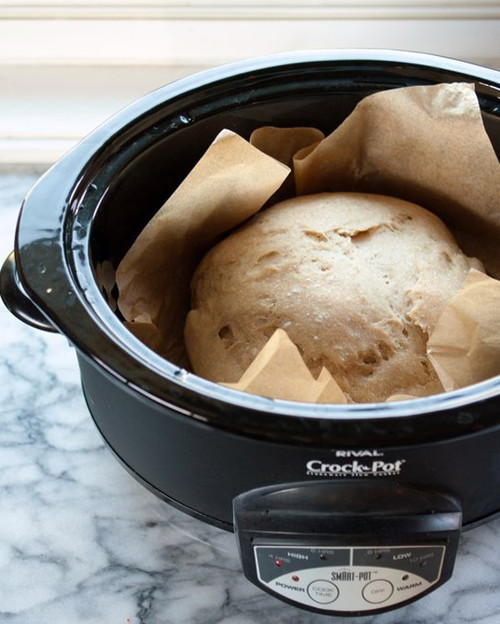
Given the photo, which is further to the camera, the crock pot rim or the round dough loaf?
the round dough loaf

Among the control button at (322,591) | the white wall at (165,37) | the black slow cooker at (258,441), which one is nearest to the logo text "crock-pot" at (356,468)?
the black slow cooker at (258,441)

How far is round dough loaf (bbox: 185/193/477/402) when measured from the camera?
737mm

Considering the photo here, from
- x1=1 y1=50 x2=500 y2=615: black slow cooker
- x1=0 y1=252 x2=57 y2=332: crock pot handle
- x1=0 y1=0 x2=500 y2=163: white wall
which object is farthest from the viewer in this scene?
x1=0 y1=0 x2=500 y2=163: white wall

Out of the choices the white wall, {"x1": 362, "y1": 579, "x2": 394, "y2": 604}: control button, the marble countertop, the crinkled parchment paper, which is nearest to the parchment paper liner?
the crinkled parchment paper

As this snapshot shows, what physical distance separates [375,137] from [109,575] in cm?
47

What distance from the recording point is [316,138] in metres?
0.90

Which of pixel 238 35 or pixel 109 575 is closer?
pixel 109 575

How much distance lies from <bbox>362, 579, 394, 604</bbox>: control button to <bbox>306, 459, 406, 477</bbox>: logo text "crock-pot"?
11 cm

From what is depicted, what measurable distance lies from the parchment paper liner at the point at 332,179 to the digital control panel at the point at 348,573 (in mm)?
231

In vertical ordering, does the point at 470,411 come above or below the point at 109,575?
above

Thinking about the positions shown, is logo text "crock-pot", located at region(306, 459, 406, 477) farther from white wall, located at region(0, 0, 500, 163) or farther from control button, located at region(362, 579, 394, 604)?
white wall, located at region(0, 0, 500, 163)

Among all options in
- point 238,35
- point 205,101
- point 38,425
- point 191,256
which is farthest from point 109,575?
point 238,35

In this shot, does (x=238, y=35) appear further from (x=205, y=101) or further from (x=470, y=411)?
(x=470, y=411)

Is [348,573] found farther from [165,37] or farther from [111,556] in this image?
[165,37]
